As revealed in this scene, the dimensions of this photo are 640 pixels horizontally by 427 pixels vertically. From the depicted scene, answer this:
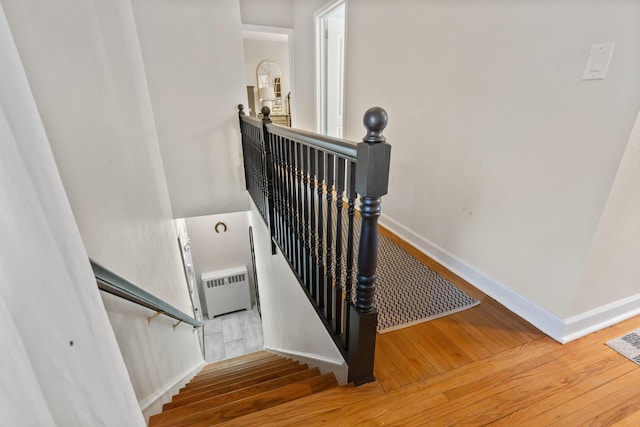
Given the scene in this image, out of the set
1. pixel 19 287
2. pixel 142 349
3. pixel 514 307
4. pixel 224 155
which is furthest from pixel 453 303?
pixel 224 155

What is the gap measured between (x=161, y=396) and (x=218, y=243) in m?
3.72

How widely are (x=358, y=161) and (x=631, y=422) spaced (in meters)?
1.33

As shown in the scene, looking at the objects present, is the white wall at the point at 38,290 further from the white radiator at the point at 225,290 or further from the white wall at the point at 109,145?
the white radiator at the point at 225,290

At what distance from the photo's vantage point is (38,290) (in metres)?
0.55

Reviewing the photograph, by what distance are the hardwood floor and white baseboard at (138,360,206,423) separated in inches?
26.9

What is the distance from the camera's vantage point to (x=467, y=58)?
1.74m

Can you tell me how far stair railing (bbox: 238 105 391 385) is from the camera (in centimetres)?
92

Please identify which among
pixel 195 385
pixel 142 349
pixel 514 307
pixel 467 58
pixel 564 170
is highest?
pixel 467 58

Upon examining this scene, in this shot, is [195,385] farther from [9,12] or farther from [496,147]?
[496,147]

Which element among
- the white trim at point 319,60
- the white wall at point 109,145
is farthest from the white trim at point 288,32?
the white wall at point 109,145

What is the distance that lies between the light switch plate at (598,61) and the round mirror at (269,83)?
592 cm

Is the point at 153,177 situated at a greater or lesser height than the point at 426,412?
greater

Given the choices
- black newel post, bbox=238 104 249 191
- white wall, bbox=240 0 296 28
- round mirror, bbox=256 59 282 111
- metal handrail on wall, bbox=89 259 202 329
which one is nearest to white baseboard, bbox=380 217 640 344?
metal handrail on wall, bbox=89 259 202 329

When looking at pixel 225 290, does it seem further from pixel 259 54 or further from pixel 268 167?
pixel 259 54
